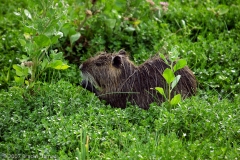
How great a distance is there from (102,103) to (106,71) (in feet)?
1.16

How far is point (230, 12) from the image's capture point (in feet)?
23.2

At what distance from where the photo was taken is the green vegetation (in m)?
4.30

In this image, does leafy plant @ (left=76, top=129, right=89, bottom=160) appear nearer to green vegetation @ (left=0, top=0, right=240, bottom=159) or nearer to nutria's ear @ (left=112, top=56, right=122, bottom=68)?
green vegetation @ (left=0, top=0, right=240, bottom=159)

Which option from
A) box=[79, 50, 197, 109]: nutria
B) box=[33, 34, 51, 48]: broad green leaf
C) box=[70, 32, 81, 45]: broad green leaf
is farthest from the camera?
box=[70, 32, 81, 45]: broad green leaf

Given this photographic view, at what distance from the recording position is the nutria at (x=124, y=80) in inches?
208

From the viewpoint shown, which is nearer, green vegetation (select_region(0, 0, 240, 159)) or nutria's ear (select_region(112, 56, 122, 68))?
green vegetation (select_region(0, 0, 240, 159))

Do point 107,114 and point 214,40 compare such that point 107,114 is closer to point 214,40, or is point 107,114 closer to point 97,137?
point 97,137

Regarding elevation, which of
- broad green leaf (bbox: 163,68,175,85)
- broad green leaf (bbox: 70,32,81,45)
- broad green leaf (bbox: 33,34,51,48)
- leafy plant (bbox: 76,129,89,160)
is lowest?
leafy plant (bbox: 76,129,89,160)

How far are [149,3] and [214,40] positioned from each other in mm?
957

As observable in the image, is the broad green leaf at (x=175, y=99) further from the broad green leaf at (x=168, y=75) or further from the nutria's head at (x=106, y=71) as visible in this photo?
the nutria's head at (x=106, y=71)

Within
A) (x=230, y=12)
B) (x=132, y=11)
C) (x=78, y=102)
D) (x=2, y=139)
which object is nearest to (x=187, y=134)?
(x=78, y=102)

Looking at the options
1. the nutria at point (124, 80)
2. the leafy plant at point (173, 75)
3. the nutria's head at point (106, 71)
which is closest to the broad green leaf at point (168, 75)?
the leafy plant at point (173, 75)

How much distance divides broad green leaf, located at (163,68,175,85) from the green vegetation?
7.8 inches

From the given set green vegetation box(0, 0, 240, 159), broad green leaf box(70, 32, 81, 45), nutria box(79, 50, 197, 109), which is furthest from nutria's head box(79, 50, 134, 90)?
broad green leaf box(70, 32, 81, 45)
